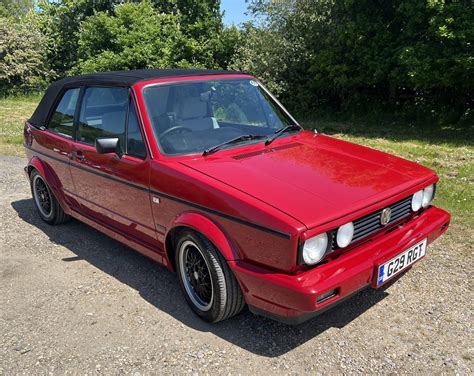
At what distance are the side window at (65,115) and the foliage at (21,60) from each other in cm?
1850

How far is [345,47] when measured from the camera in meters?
13.1

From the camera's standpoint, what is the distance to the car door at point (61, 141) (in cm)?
461

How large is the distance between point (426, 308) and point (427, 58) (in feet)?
28.9

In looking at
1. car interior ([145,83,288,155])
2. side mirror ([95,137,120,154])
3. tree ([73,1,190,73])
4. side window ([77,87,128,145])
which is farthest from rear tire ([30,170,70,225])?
tree ([73,1,190,73])

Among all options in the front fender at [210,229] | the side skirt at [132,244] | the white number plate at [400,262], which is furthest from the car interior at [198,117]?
the white number plate at [400,262]

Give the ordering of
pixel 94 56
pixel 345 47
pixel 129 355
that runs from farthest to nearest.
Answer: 1. pixel 94 56
2. pixel 345 47
3. pixel 129 355

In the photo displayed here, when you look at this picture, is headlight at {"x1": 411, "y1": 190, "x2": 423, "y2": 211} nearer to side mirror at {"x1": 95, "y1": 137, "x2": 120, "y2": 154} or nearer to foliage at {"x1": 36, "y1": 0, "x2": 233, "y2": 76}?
side mirror at {"x1": 95, "y1": 137, "x2": 120, "y2": 154}

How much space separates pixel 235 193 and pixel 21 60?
22023 millimetres

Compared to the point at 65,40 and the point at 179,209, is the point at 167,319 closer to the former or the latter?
the point at 179,209

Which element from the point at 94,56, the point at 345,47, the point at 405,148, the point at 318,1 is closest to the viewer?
the point at 405,148

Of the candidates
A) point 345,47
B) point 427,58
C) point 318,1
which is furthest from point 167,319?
point 318,1

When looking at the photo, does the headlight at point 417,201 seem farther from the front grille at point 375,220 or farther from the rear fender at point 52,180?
the rear fender at point 52,180

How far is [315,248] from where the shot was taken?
2.67 meters

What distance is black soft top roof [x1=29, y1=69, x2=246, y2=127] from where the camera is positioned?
12.8 ft
